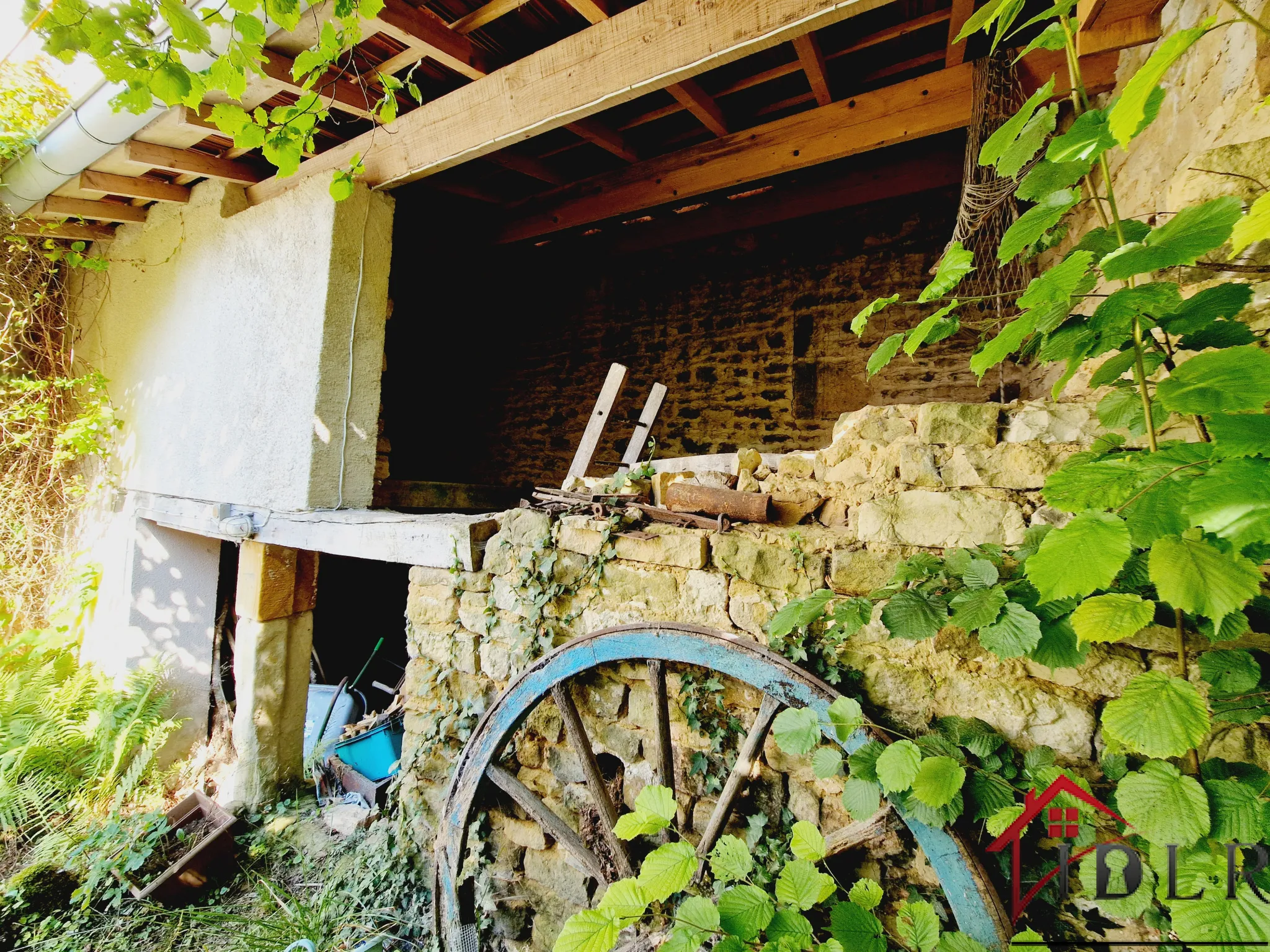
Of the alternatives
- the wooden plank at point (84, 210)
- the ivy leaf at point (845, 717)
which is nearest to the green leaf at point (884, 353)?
the ivy leaf at point (845, 717)

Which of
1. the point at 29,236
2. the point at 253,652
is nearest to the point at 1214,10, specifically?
the point at 253,652

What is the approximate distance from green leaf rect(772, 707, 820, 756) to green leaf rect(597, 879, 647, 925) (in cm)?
51

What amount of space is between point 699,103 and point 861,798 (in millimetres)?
2686

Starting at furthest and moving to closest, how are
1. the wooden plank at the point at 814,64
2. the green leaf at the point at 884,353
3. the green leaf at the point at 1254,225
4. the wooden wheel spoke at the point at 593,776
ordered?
the wooden plank at the point at 814,64, the wooden wheel spoke at the point at 593,776, the green leaf at the point at 884,353, the green leaf at the point at 1254,225

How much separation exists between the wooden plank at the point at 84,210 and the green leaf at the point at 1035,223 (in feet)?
16.3

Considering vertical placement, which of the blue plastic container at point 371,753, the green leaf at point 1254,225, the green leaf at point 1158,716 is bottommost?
the blue plastic container at point 371,753

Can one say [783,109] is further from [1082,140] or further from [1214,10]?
[1082,140]

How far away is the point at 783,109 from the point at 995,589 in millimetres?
2605

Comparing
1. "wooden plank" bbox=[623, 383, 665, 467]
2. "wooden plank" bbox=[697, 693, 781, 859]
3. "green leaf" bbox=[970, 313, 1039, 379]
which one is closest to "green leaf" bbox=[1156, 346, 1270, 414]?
"green leaf" bbox=[970, 313, 1039, 379]

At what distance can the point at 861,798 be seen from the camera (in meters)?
1.24

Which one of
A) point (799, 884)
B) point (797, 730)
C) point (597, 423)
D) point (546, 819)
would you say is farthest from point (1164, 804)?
point (597, 423)

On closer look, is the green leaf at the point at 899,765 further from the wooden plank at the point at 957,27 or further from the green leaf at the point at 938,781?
the wooden plank at the point at 957,27

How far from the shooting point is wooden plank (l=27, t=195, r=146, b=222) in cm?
337

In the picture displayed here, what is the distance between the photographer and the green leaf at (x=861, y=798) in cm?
122
